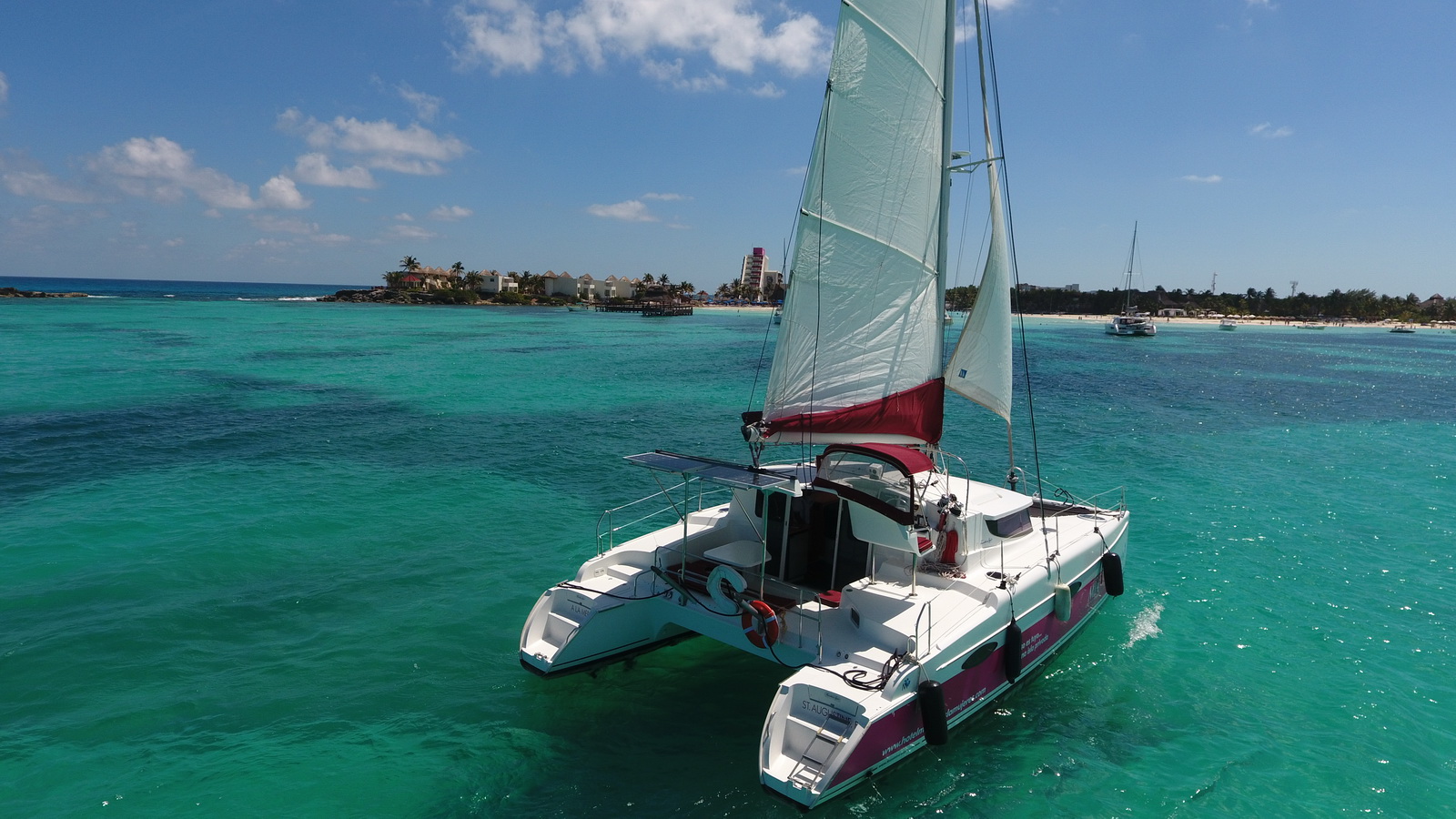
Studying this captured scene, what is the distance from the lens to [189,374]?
43.1 metres

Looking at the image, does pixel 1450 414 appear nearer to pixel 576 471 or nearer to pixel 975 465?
pixel 975 465

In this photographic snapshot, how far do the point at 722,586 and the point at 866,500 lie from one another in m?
2.26

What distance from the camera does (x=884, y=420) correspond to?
36.9ft

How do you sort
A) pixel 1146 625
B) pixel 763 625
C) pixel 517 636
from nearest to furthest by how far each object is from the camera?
pixel 763 625, pixel 517 636, pixel 1146 625

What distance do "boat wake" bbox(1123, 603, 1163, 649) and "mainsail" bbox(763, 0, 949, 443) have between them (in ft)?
19.9

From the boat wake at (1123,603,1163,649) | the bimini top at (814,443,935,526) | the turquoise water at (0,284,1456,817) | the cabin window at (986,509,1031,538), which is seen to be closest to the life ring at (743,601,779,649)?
the turquoise water at (0,284,1456,817)

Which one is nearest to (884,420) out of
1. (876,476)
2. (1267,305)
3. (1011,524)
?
(876,476)

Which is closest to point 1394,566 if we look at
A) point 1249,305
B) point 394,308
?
point 394,308

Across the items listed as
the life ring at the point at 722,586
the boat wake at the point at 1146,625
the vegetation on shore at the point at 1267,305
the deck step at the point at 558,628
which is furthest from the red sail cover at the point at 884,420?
the vegetation on shore at the point at 1267,305

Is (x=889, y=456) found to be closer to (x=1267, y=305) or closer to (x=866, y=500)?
(x=866, y=500)

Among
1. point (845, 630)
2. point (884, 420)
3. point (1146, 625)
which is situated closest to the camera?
point (845, 630)

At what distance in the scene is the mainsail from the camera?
1009 centimetres

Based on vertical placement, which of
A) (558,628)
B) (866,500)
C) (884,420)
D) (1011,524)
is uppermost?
(884,420)

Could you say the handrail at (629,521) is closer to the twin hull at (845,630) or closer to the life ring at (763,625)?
the twin hull at (845,630)
